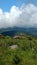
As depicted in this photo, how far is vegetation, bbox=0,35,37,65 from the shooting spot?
2288 cm

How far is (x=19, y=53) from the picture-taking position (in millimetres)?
Result: 25469

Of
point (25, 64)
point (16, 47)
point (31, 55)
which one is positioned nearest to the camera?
point (25, 64)

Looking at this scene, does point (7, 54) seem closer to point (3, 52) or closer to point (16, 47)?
point (3, 52)

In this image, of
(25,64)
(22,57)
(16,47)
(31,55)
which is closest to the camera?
(25,64)

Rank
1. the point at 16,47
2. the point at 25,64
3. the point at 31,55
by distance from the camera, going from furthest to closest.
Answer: the point at 16,47 < the point at 31,55 < the point at 25,64

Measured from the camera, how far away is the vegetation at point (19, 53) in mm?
22875

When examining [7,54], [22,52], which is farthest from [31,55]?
[7,54]

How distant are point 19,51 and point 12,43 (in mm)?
3441

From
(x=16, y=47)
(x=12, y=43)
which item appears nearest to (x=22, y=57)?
(x=16, y=47)

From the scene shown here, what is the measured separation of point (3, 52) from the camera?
81.7ft

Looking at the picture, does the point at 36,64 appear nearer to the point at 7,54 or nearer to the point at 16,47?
the point at 7,54

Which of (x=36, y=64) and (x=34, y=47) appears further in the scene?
(x=34, y=47)

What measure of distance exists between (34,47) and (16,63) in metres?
6.38

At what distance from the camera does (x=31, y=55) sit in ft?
84.4
